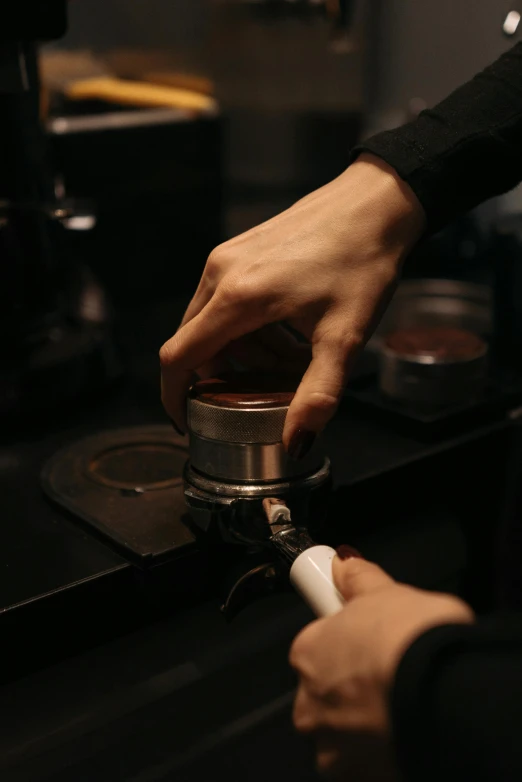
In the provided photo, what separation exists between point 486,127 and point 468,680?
0.41 meters

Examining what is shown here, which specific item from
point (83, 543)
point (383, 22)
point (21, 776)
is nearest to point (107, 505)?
point (83, 543)

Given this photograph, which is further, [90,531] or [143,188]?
[143,188]

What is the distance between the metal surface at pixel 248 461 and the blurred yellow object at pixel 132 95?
79 centimetres

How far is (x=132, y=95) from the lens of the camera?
1.20 meters

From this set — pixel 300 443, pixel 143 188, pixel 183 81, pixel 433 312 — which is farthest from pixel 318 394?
pixel 183 81

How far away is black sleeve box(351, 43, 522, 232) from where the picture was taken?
60 cm

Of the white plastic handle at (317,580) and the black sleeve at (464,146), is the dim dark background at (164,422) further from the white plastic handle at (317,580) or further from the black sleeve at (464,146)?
the black sleeve at (464,146)

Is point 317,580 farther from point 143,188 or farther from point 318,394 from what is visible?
point 143,188

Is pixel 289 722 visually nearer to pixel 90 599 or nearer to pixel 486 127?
pixel 90 599

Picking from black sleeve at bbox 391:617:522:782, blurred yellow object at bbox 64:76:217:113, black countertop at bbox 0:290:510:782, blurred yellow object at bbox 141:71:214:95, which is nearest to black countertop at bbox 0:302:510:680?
black countertop at bbox 0:290:510:782

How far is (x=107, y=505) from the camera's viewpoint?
61cm

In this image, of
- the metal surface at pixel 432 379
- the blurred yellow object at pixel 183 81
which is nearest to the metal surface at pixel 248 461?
the metal surface at pixel 432 379

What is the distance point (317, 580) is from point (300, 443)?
0.32 ft

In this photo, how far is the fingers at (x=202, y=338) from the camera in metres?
0.56
